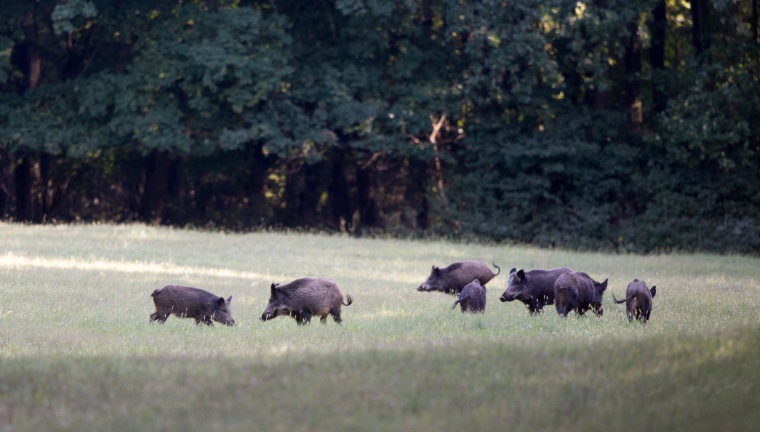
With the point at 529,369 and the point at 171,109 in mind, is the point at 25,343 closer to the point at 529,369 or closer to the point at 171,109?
the point at 529,369

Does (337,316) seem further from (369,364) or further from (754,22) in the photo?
(754,22)

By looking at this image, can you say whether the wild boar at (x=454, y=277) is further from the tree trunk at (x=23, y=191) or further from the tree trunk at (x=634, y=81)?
the tree trunk at (x=23, y=191)

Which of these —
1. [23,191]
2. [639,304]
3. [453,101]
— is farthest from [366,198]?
[639,304]

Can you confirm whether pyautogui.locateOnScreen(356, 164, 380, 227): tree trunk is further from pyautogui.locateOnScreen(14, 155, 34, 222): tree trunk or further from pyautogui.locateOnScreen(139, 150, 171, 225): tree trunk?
pyautogui.locateOnScreen(14, 155, 34, 222): tree trunk

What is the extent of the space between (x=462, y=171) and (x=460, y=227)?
2.58m

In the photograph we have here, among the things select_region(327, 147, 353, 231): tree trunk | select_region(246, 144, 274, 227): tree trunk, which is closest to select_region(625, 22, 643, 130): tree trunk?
select_region(327, 147, 353, 231): tree trunk

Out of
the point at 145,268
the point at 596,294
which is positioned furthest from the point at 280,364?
the point at 145,268

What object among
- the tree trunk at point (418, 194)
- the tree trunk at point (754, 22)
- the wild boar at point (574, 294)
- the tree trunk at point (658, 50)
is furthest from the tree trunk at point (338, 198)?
the wild boar at point (574, 294)

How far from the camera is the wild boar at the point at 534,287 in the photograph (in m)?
15.1

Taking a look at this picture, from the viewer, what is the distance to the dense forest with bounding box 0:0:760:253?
107 ft

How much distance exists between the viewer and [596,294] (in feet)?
49.1

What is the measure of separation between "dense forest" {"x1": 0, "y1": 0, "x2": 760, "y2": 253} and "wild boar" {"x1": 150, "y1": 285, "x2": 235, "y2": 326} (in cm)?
2041

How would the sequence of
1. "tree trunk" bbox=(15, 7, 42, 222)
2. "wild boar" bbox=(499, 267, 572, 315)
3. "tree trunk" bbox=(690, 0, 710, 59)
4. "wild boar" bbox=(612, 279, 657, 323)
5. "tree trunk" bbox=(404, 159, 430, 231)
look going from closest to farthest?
"wild boar" bbox=(612, 279, 657, 323)
"wild boar" bbox=(499, 267, 572, 315)
"tree trunk" bbox=(690, 0, 710, 59)
"tree trunk" bbox=(15, 7, 42, 222)
"tree trunk" bbox=(404, 159, 430, 231)

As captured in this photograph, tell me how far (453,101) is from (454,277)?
17.8m
